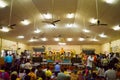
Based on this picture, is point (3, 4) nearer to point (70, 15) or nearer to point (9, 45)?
point (70, 15)

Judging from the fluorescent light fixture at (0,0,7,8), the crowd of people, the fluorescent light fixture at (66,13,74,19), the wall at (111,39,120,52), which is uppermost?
the fluorescent light fixture at (66,13,74,19)

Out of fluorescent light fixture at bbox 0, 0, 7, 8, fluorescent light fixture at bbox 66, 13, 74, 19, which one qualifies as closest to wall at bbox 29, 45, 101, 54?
fluorescent light fixture at bbox 66, 13, 74, 19

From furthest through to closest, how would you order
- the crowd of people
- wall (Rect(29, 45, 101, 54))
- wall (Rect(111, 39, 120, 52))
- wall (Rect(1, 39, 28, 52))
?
wall (Rect(29, 45, 101, 54)) < wall (Rect(1, 39, 28, 52)) < wall (Rect(111, 39, 120, 52)) < the crowd of people

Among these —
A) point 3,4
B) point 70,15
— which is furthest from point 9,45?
point 3,4

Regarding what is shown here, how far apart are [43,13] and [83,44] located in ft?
57.9

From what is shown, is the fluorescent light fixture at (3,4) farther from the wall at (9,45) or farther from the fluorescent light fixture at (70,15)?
the wall at (9,45)

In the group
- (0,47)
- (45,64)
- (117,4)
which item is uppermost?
(117,4)

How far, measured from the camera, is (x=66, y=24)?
18.0m

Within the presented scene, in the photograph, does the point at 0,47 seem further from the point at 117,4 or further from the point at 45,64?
the point at 117,4

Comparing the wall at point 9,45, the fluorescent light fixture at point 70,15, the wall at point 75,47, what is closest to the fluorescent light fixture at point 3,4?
the fluorescent light fixture at point 70,15

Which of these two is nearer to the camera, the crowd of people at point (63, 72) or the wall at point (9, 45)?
the crowd of people at point (63, 72)

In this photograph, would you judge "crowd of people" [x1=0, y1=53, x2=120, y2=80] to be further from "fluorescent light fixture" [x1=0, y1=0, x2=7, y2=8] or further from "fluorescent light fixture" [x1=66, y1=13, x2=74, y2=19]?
"fluorescent light fixture" [x1=66, y1=13, x2=74, y2=19]

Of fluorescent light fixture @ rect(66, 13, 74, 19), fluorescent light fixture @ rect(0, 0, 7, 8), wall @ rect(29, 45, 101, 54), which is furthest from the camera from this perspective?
wall @ rect(29, 45, 101, 54)

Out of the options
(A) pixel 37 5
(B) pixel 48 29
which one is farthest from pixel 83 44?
(A) pixel 37 5
